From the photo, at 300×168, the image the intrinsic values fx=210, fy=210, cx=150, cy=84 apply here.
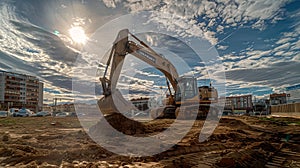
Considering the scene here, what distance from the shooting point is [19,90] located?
61.6 meters

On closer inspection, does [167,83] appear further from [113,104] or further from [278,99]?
[278,99]

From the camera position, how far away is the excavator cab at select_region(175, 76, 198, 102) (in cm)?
1589

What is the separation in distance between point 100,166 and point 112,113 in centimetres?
539

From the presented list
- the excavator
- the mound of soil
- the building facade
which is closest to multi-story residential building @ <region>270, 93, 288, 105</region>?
the building facade

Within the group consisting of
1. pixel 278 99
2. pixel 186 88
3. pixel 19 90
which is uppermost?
pixel 19 90

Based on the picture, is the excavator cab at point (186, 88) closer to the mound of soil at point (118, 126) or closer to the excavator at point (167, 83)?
the excavator at point (167, 83)

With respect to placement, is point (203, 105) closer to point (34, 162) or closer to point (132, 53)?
point (132, 53)

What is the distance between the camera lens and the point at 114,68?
11.4 m

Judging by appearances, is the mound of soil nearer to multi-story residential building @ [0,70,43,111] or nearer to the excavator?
the excavator

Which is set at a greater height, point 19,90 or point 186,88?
point 19,90

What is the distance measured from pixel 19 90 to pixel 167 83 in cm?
6010

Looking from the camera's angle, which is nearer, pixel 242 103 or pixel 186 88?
pixel 186 88

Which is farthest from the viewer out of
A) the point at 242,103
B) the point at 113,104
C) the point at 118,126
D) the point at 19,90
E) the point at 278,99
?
the point at 19,90

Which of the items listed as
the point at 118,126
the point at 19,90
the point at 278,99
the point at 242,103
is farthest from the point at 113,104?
the point at 19,90
